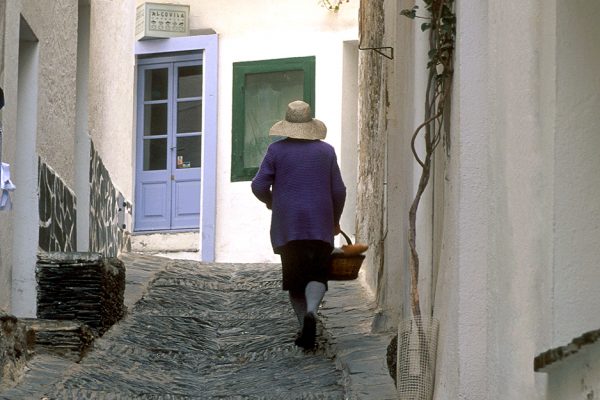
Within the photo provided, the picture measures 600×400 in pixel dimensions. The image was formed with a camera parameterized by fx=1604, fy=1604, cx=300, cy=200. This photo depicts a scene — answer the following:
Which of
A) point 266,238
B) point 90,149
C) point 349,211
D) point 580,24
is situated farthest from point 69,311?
point 266,238

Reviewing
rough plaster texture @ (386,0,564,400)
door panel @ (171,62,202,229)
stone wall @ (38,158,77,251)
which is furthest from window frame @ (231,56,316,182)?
rough plaster texture @ (386,0,564,400)

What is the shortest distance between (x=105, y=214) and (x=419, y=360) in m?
7.74

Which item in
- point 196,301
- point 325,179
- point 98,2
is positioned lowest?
point 196,301

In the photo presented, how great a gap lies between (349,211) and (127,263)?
3.79 meters

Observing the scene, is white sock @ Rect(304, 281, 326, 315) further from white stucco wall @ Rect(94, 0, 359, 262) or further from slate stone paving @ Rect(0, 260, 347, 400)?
white stucco wall @ Rect(94, 0, 359, 262)

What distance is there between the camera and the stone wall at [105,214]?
47.9 feet

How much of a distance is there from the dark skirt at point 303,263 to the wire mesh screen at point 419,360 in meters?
2.41

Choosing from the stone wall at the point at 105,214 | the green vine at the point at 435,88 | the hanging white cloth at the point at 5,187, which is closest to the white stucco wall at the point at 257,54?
the stone wall at the point at 105,214

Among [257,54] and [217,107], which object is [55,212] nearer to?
[217,107]

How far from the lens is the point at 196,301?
12945mm

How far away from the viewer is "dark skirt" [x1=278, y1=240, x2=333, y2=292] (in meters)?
10.5

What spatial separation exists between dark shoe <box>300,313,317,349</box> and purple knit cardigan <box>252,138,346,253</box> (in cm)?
60

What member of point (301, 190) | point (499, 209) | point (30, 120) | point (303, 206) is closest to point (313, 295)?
point (303, 206)

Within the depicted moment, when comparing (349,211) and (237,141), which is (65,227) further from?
(237,141)
